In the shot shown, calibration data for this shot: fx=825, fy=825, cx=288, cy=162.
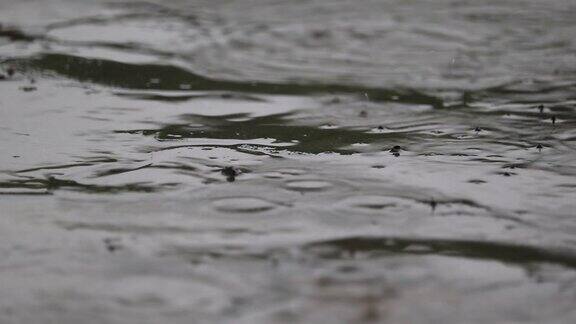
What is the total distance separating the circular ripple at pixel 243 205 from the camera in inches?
86.4

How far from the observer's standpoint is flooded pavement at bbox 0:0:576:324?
1.76 m

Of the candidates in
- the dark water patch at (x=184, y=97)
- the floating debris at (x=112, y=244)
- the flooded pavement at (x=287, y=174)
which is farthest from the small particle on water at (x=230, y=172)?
the dark water patch at (x=184, y=97)

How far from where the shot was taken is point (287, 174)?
246 centimetres

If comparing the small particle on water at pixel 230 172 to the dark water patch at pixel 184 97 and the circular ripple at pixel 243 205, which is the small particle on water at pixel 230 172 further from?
the dark water patch at pixel 184 97

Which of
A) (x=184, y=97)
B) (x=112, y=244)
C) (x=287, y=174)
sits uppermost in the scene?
(x=184, y=97)

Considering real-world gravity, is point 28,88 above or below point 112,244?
above

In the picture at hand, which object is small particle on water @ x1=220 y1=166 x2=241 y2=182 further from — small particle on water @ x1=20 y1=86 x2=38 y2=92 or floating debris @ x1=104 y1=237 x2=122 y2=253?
small particle on water @ x1=20 y1=86 x2=38 y2=92

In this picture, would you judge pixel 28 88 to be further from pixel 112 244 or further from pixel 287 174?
pixel 112 244

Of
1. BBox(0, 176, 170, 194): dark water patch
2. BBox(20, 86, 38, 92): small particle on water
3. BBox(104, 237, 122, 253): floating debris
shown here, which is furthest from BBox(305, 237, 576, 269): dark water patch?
BBox(20, 86, 38, 92): small particle on water

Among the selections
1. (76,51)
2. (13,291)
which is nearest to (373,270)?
(13,291)

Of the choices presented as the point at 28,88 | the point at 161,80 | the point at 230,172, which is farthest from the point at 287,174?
the point at 28,88

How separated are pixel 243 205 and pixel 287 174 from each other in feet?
0.91

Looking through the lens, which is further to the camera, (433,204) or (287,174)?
(287,174)

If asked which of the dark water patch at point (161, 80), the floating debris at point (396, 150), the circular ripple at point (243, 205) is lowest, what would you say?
the circular ripple at point (243, 205)
